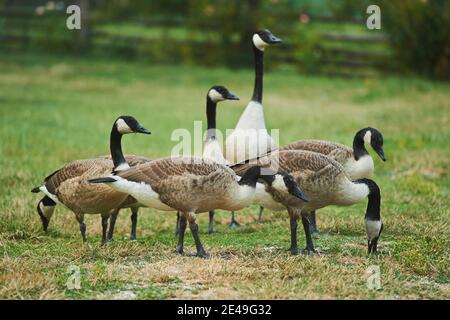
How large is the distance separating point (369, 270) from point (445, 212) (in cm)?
306

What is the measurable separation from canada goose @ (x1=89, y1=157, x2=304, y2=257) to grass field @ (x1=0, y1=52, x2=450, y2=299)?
50cm

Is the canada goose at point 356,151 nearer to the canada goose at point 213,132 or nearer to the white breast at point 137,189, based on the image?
the canada goose at point 213,132

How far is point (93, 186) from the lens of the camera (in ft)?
24.8

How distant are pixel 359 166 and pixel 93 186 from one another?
284cm

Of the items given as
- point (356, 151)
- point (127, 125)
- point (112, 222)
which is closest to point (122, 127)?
point (127, 125)

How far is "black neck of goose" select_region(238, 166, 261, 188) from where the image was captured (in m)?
7.09

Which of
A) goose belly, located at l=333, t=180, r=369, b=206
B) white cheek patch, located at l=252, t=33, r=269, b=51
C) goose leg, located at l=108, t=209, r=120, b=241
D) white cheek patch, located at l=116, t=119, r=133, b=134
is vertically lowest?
goose leg, located at l=108, t=209, r=120, b=241

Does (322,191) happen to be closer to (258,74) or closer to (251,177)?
(251,177)

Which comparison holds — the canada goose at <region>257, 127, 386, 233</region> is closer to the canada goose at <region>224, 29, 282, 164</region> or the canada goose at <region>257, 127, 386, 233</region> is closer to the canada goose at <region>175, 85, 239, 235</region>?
the canada goose at <region>224, 29, 282, 164</region>

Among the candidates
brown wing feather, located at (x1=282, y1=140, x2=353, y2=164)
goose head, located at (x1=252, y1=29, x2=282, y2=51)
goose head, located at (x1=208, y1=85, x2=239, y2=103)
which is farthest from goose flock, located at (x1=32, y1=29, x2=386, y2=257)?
goose head, located at (x1=252, y1=29, x2=282, y2=51)

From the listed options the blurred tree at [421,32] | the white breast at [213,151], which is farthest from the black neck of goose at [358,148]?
the blurred tree at [421,32]

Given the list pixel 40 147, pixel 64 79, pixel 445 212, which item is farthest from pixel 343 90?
pixel 445 212

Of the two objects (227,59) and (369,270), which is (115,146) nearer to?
(369,270)

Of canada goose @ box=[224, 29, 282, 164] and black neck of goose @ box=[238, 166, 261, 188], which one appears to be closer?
black neck of goose @ box=[238, 166, 261, 188]
